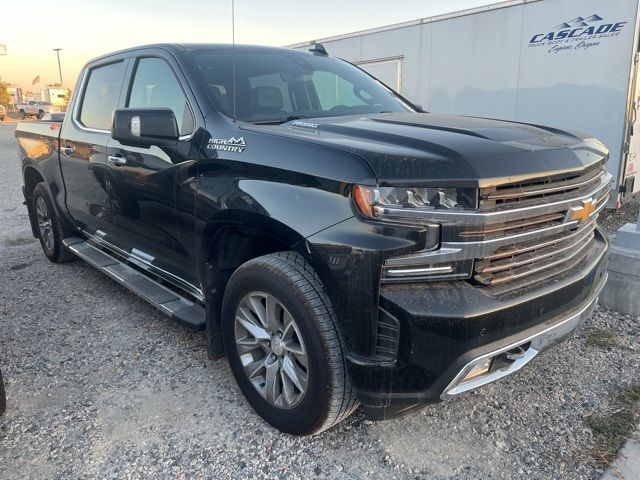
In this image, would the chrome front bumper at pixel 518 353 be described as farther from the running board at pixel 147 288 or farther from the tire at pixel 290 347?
the running board at pixel 147 288

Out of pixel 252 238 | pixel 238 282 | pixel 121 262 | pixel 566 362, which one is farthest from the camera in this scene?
pixel 121 262

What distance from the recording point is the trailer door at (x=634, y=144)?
6652mm

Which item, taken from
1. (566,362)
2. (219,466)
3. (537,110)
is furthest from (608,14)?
(219,466)

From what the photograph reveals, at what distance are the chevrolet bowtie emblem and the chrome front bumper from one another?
415 millimetres

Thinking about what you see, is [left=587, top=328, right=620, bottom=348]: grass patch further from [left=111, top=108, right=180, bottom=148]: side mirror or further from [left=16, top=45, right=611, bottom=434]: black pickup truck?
[left=111, top=108, right=180, bottom=148]: side mirror

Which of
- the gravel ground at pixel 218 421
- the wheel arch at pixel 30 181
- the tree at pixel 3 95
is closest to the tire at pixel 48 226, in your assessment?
the wheel arch at pixel 30 181

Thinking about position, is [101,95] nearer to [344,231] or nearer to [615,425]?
[344,231]

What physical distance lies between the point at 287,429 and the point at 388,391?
0.69 m

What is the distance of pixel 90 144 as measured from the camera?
4.05 m

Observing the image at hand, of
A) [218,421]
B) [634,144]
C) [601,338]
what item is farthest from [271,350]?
[634,144]

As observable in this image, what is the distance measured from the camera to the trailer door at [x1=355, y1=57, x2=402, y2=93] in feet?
30.0

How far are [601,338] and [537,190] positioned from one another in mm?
1926

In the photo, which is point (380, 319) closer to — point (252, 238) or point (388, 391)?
point (388, 391)

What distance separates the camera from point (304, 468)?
2428 millimetres
